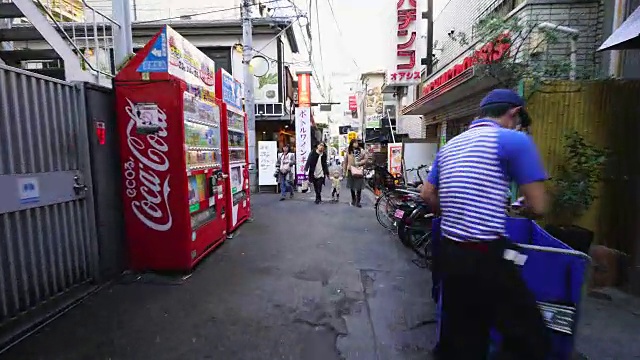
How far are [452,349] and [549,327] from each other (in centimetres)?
68

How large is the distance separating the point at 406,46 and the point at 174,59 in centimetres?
965

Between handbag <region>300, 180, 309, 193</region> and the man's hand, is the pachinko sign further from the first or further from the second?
handbag <region>300, 180, 309, 193</region>

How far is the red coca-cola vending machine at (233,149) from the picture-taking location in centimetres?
687

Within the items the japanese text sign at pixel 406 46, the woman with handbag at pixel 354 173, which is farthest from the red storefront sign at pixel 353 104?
the woman with handbag at pixel 354 173

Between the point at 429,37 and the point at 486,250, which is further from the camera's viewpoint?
the point at 429,37

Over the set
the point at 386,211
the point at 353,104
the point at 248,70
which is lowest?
the point at 386,211

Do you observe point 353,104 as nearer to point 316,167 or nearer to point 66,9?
point 316,167

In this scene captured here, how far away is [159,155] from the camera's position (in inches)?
186

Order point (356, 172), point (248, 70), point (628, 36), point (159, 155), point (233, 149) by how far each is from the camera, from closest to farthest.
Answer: point (628, 36), point (159, 155), point (233, 149), point (356, 172), point (248, 70)

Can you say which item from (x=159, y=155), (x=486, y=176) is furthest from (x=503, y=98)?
(x=159, y=155)

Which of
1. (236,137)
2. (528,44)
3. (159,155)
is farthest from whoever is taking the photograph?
(236,137)

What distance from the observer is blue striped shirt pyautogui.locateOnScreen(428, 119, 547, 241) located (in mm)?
1967

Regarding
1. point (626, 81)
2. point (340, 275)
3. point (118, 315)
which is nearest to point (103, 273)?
point (118, 315)

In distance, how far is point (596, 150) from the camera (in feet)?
14.1
